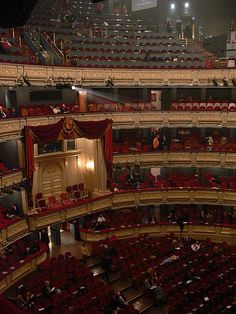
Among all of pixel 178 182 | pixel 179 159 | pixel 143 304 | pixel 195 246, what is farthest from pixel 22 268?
pixel 179 159

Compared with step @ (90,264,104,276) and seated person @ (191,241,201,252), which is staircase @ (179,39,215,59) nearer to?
seated person @ (191,241,201,252)

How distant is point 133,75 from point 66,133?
5350mm

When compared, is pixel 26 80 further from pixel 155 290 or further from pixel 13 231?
pixel 155 290

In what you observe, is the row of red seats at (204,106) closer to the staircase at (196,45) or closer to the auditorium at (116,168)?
the auditorium at (116,168)

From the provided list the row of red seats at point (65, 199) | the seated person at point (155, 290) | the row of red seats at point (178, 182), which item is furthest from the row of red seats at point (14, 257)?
the row of red seats at point (178, 182)

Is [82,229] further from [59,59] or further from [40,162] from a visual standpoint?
[59,59]

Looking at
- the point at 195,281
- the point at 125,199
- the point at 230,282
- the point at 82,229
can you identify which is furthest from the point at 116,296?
the point at 125,199

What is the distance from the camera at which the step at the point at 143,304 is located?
12924 mm

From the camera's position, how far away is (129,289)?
46.3 feet

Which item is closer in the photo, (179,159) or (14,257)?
(14,257)

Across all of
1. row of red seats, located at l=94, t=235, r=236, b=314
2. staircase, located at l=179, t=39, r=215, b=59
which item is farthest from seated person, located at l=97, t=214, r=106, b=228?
staircase, located at l=179, t=39, r=215, b=59

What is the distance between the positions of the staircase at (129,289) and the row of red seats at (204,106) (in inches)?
356

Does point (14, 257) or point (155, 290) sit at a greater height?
point (14, 257)

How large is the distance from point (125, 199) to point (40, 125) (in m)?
5.90
